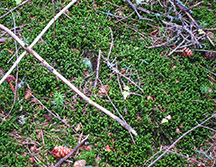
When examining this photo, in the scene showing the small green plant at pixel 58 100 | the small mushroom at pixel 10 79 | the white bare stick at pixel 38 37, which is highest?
the white bare stick at pixel 38 37

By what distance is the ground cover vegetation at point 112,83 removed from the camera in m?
2.47

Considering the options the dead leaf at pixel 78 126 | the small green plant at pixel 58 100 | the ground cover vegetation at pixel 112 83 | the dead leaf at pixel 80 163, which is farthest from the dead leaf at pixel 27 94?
the dead leaf at pixel 80 163

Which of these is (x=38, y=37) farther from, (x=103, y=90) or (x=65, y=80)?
(x=103, y=90)

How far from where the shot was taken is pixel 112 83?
2764 millimetres

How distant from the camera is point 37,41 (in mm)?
2850

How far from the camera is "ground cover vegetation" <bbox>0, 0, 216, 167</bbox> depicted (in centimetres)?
247

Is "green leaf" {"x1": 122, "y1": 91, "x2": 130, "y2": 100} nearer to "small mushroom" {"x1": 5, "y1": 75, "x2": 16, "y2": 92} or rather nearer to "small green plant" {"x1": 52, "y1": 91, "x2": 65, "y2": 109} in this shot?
"small green plant" {"x1": 52, "y1": 91, "x2": 65, "y2": 109}

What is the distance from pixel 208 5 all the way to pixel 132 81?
72.5 inches

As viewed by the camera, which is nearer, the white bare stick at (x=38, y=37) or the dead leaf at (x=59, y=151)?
the dead leaf at (x=59, y=151)

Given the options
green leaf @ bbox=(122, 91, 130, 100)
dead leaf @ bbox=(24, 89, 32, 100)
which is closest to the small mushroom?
dead leaf @ bbox=(24, 89, 32, 100)

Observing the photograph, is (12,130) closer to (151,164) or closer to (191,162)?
(151,164)

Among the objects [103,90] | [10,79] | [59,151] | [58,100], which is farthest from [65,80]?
[59,151]

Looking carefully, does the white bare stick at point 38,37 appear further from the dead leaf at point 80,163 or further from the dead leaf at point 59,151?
the dead leaf at point 80,163

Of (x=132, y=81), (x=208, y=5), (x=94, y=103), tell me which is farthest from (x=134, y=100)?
(x=208, y=5)
